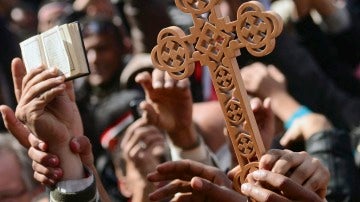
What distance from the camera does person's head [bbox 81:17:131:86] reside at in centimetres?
621

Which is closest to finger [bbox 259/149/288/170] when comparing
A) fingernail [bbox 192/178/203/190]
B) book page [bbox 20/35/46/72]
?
fingernail [bbox 192/178/203/190]

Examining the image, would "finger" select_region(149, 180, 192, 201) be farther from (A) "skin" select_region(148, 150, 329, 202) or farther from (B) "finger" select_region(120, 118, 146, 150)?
(B) "finger" select_region(120, 118, 146, 150)

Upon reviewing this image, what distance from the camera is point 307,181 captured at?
9.67 feet

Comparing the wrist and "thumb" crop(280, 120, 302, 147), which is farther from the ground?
the wrist

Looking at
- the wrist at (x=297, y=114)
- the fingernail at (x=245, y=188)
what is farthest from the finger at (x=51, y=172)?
the wrist at (x=297, y=114)

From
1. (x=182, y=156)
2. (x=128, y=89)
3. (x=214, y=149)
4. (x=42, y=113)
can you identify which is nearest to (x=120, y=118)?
(x=128, y=89)

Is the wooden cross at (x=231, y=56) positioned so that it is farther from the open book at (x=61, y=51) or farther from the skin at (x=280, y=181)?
the open book at (x=61, y=51)

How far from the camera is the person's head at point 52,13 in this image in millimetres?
7176

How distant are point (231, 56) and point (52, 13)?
14.9 ft

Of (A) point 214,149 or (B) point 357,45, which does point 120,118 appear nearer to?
(A) point 214,149

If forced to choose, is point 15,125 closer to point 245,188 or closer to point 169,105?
point 169,105

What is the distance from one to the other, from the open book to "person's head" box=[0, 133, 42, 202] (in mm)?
764

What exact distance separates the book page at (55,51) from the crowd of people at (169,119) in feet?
0.10

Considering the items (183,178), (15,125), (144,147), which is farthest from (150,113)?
(15,125)
